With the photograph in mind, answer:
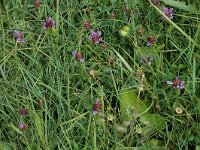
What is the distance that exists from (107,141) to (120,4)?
0.76 m

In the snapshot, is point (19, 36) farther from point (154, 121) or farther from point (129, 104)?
point (154, 121)

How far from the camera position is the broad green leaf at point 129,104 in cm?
205

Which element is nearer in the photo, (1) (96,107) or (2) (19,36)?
(1) (96,107)

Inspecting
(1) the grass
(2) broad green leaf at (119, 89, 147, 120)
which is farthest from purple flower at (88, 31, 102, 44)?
(2) broad green leaf at (119, 89, 147, 120)

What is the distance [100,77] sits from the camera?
216 cm

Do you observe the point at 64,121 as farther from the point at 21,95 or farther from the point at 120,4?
the point at 120,4

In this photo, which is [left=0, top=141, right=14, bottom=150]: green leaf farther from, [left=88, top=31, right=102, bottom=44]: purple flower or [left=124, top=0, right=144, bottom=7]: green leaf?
[left=124, top=0, right=144, bottom=7]: green leaf

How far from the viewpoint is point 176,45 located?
2283 mm

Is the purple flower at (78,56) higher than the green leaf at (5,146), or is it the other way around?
the purple flower at (78,56)

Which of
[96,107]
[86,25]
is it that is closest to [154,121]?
[96,107]

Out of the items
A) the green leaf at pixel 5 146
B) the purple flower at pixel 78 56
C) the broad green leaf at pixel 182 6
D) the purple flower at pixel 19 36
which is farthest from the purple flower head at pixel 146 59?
the green leaf at pixel 5 146

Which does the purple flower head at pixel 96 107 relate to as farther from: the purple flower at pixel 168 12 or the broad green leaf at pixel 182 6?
the broad green leaf at pixel 182 6

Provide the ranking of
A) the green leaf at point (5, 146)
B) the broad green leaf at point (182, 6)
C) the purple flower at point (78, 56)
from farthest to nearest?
the broad green leaf at point (182, 6) → the purple flower at point (78, 56) → the green leaf at point (5, 146)

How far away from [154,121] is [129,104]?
13 centimetres
